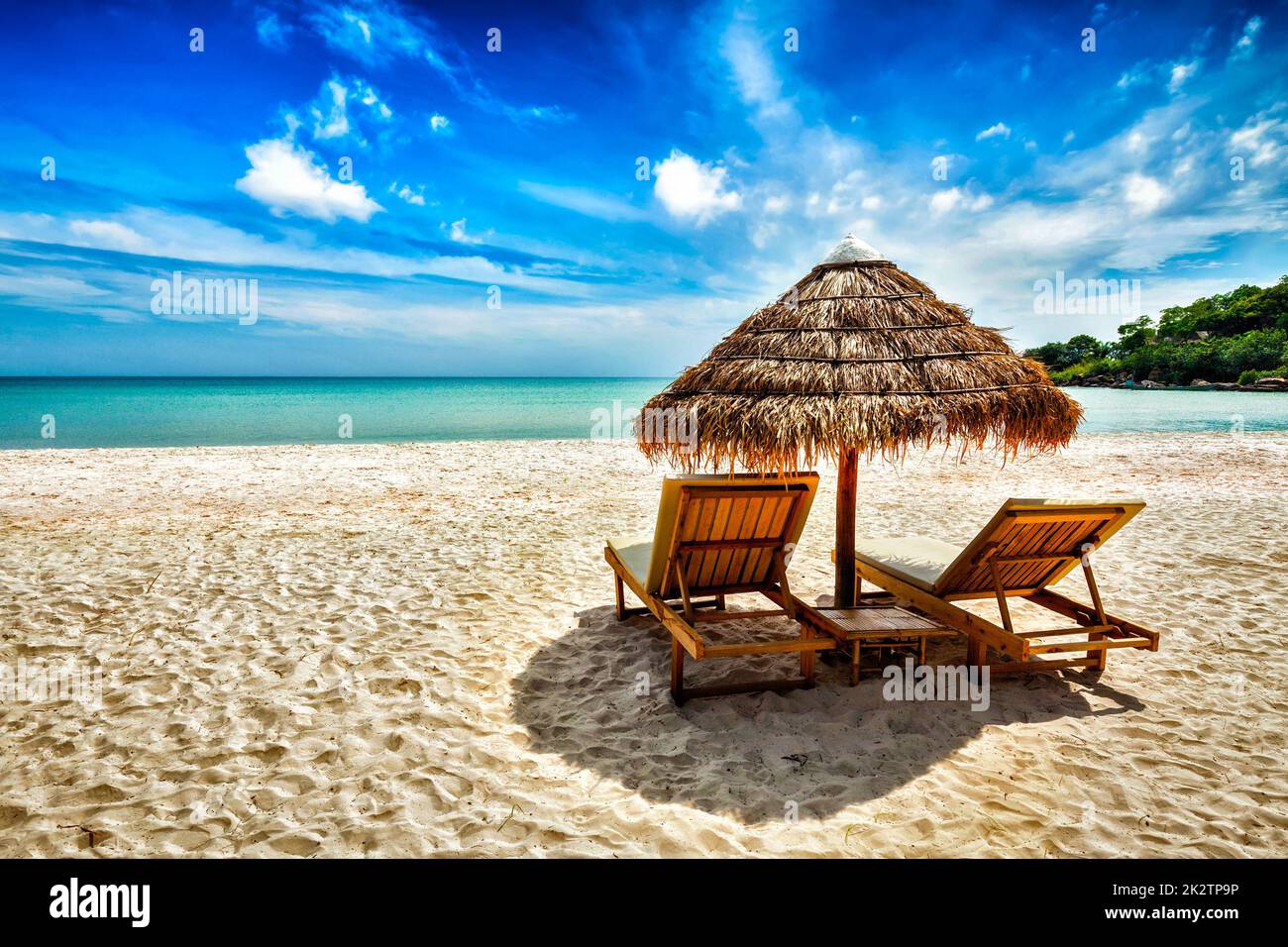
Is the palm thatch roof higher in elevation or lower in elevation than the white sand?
higher

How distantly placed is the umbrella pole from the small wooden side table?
0.38 metres

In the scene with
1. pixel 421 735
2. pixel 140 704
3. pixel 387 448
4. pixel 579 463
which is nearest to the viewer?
pixel 421 735

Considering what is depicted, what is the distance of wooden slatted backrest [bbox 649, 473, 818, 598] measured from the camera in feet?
12.0

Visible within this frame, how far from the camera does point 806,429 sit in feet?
11.8

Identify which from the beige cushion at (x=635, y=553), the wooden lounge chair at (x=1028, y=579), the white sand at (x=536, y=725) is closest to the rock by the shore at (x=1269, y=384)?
the white sand at (x=536, y=725)

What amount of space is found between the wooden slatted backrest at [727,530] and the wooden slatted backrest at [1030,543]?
967 millimetres

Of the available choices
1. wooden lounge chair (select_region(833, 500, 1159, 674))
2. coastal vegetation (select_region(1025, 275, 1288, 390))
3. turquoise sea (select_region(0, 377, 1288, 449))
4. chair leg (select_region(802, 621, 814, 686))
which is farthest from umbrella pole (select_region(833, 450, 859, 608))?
coastal vegetation (select_region(1025, 275, 1288, 390))

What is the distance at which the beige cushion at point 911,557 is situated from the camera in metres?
4.31

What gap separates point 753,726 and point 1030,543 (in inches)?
76.8

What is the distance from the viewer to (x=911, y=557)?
4664 mm

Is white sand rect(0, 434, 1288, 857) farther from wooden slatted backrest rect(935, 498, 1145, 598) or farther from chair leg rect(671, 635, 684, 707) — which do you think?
wooden slatted backrest rect(935, 498, 1145, 598)

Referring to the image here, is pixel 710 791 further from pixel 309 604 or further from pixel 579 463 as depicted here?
pixel 579 463
